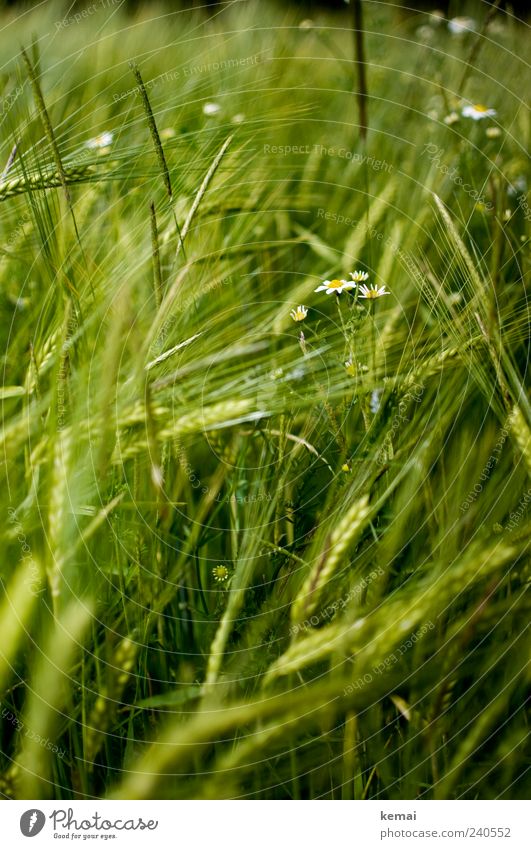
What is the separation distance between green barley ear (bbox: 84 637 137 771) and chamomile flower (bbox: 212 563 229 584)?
67 mm

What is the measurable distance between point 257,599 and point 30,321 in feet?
0.95

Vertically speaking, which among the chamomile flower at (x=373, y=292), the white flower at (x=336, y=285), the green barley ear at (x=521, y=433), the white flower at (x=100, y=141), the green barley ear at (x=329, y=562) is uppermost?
the white flower at (x=100, y=141)

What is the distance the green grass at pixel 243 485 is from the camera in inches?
11.8

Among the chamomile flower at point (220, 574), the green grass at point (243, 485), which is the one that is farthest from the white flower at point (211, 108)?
the chamomile flower at point (220, 574)

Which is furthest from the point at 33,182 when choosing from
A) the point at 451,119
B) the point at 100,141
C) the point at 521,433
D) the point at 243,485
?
the point at 451,119

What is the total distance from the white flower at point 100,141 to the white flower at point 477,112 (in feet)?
1.39

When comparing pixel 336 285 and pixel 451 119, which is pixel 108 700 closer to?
pixel 336 285

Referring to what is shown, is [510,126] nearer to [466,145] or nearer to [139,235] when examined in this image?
[466,145]

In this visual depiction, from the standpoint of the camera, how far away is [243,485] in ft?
1.46

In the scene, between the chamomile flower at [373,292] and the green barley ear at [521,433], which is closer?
the green barley ear at [521,433]

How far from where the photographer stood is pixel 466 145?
0.74 meters

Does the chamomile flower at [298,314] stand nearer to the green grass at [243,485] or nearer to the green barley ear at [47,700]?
the green grass at [243,485]

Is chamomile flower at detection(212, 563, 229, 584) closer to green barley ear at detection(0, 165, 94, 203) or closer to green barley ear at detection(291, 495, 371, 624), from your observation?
green barley ear at detection(291, 495, 371, 624)

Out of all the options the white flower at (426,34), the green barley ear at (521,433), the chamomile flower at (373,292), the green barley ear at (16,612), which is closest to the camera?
the green barley ear at (16,612)
